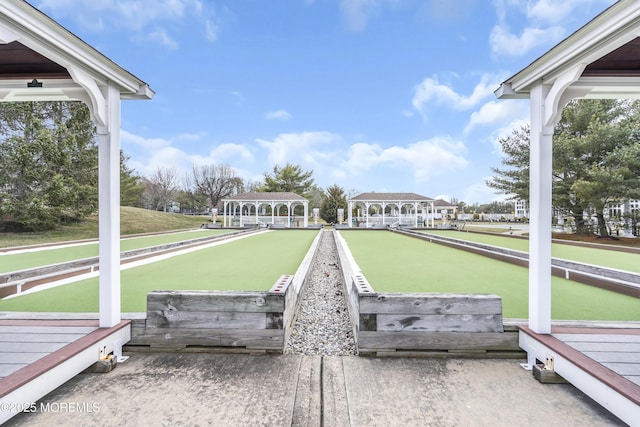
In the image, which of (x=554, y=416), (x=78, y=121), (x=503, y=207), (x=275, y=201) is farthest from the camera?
(x=503, y=207)

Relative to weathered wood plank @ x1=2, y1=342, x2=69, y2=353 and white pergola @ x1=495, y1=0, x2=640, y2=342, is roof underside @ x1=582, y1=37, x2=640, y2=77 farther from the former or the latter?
weathered wood plank @ x1=2, y1=342, x2=69, y2=353

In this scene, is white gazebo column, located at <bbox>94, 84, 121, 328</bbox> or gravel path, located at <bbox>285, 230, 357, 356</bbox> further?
gravel path, located at <bbox>285, 230, 357, 356</bbox>

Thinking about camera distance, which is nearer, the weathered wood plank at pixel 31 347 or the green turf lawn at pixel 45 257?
the weathered wood plank at pixel 31 347

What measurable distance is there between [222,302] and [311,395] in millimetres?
995

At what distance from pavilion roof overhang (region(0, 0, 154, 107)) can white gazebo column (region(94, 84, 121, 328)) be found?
158mm

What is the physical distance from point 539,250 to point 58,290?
5.30 m

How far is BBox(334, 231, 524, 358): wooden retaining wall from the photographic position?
2.31m

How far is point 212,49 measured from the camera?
71.6ft

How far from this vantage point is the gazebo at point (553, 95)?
179cm

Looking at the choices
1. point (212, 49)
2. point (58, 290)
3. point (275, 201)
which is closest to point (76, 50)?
point (58, 290)

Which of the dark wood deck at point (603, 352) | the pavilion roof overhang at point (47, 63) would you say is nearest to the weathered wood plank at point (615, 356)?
the dark wood deck at point (603, 352)

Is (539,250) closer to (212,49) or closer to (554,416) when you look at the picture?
(554,416)

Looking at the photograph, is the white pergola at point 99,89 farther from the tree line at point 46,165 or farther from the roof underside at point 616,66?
the tree line at point 46,165

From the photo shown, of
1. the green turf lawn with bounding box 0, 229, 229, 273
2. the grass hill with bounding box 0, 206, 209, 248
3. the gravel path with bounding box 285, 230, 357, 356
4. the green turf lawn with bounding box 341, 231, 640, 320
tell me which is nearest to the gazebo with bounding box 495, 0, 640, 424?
the green turf lawn with bounding box 341, 231, 640, 320
